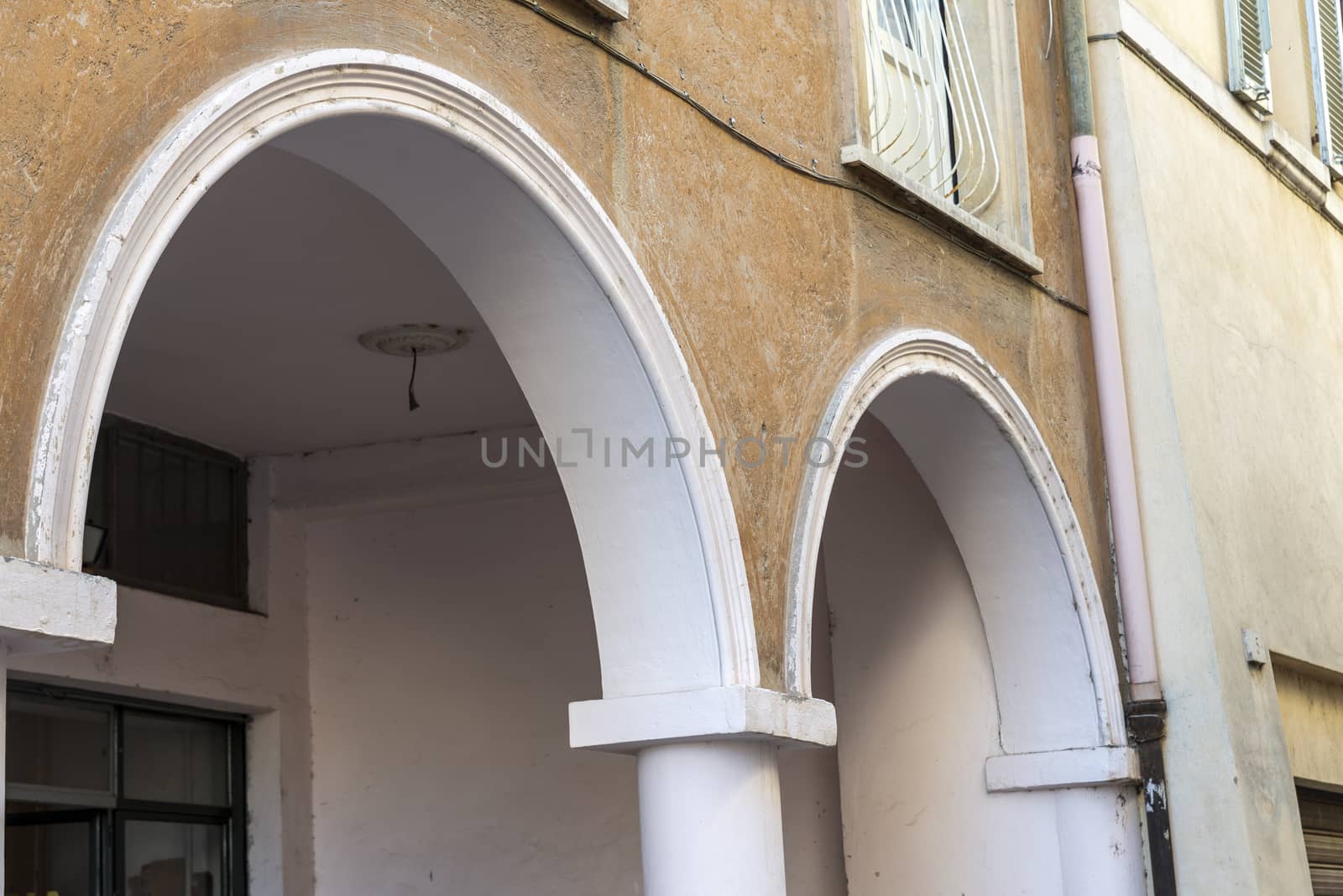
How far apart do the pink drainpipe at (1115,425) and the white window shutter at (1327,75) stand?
2883 mm

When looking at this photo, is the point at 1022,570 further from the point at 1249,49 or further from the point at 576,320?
the point at 1249,49

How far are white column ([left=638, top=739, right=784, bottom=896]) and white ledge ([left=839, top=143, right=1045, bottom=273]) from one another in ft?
6.42

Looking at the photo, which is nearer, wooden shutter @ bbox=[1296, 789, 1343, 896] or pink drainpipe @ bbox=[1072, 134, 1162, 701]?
pink drainpipe @ bbox=[1072, 134, 1162, 701]

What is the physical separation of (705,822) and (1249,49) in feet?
19.3

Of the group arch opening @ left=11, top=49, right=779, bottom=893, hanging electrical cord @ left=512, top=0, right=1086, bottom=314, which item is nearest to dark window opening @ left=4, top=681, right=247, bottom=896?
arch opening @ left=11, top=49, right=779, bottom=893

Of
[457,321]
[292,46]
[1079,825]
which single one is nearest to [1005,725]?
[1079,825]

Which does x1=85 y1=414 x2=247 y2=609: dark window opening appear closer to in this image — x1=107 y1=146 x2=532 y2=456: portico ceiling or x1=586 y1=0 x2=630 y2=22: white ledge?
x1=107 y1=146 x2=532 y2=456: portico ceiling

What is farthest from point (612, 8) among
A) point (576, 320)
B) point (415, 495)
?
point (415, 495)

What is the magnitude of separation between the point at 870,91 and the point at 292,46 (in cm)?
316

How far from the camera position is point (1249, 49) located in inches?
334

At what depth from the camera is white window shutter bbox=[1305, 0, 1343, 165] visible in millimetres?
9234

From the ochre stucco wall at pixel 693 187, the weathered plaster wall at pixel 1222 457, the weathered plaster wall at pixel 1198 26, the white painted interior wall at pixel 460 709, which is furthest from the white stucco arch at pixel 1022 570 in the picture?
the weathered plaster wall at pixel 1198 26

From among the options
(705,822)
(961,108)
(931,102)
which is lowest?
(705,822)

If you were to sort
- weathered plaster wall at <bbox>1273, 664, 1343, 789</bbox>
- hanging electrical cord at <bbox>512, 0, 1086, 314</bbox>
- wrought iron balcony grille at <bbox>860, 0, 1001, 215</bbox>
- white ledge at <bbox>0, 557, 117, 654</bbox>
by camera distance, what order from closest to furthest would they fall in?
1. white ledge at <bbox>0, 557, 117, 654</bbox>
2. hanging electrical cord at <bbox>512, 0, 1086, 314</bbox>
3. wrought iron balcony grille at <bbox>860, 0, 1001, 215</bbox>
4. weathered plaster wall at <bbox>1273, 664, 1343, 789</bbox>
